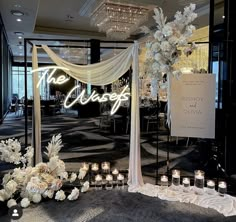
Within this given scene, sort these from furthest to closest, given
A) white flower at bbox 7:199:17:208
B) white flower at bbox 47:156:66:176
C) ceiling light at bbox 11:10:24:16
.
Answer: ceiling light at bbox 11:10:24:16 < white flower at bbox 47:156:66:176 < white flower at bbox 7:199:17:208

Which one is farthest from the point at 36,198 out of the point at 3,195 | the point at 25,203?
the point at 3,195

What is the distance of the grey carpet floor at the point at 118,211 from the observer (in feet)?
9.94

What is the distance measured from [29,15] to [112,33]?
2.52 metres

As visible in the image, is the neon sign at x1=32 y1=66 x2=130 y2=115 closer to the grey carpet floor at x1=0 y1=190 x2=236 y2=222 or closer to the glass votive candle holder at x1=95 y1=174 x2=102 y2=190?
the glass votive candle holder at x1=95 y1=174 x2=102 y2=190

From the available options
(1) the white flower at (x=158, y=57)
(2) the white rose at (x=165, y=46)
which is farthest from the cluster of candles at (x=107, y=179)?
(2) the white rose at (x=165, y=46)

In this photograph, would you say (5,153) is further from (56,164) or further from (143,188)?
(143,188)

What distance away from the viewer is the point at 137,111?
13.1ft

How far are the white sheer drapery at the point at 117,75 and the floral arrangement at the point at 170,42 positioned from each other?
0.39 m

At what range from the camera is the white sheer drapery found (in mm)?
3956

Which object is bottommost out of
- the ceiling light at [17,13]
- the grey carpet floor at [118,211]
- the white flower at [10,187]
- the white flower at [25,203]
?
the grey carpet floor at [118,211]

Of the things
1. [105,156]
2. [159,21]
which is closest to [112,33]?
[105,156]

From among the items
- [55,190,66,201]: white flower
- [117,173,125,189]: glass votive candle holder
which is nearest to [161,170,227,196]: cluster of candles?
[117,173,125,189]: glass votive candle holder

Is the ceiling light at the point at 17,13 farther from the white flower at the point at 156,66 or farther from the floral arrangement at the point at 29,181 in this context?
the white flower at the point at 156,66

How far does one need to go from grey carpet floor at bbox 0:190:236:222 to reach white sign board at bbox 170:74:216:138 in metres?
1.11
